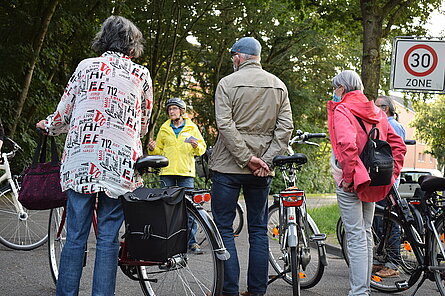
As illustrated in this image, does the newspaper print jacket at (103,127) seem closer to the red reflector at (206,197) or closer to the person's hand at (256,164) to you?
the red reflector at (206,197)

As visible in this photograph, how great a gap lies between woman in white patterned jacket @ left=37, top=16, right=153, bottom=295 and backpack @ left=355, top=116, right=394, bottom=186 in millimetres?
1967

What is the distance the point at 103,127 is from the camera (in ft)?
13.9

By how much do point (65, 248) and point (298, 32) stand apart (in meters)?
23.0

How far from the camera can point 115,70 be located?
4.29 metres

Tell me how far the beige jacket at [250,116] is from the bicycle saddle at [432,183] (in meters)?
1.44

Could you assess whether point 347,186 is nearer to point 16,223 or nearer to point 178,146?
point 178,146

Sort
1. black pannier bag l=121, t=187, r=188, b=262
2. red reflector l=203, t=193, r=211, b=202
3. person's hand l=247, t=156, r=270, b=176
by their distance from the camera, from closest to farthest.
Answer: black pannier bag l=121, t=187, r=188, b=262
red reflector l=203, t=193, r=211, b=202
person's hand l=247, t=156, r=270, b=176

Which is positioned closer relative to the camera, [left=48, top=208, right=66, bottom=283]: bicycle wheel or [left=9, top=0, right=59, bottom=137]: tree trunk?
[left=48, top=208, right=66, bottom=283]: bicycle wheel

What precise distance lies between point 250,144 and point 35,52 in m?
11.2

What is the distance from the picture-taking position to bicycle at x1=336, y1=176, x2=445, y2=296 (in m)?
5.84

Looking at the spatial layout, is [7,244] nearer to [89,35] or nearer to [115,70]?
[115,70]

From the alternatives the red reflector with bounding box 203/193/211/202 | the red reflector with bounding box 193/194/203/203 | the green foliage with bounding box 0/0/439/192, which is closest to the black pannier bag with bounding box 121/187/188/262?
the red reflector with bounding box 193/194/203/203

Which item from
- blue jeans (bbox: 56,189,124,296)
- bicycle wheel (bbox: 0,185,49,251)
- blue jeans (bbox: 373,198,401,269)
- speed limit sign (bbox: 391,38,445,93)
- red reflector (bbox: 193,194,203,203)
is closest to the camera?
blue jeans (bbox: 56,189,124,296)

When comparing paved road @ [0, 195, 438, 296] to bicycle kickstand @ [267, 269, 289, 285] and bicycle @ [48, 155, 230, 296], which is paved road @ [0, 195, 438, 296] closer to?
bicycle kickstand @ [267, 269, 289, 285]
